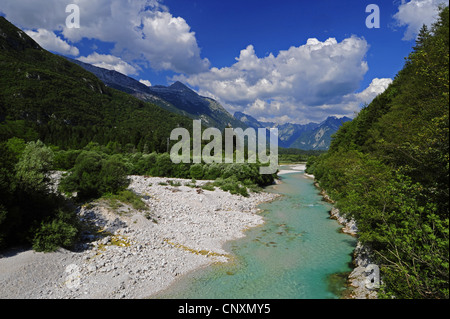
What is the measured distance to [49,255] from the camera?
11.5 meters

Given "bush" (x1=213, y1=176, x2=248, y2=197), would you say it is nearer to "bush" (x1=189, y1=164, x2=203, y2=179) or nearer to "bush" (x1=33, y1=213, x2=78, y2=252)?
"bush" (x1=189, y1=164, x2=203, y2=179)

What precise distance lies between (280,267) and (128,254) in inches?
379

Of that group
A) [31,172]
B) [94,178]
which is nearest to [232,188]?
[94,178]

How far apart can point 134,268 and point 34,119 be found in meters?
122

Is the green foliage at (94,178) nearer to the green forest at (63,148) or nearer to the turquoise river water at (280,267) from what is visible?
the green forest at (63,148)

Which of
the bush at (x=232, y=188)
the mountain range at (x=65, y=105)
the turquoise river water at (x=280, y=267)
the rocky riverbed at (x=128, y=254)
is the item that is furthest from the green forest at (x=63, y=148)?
the turquoise river water at (x=280, y=267)

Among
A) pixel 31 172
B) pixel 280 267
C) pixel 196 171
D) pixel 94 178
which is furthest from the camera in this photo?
pixel 196 171

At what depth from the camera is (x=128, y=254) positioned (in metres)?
13.6

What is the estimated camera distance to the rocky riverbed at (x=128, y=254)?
33.1 ft

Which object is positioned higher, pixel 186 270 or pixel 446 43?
pixel 446 43

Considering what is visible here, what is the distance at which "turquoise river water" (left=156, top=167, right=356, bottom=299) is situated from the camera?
11.3 m

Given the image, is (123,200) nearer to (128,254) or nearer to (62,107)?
(128,254)
